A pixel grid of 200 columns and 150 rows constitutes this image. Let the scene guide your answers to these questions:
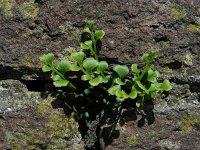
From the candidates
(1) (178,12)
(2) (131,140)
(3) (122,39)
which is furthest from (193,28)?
(2) (131,140)

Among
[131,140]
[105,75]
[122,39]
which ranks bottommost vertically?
[131,140]

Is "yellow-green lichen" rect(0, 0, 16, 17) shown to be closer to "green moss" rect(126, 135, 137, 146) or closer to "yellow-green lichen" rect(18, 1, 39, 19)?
"yellow-green lichen" rect(18, 1, 39, 19)

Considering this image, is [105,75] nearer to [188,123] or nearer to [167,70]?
[167,70]

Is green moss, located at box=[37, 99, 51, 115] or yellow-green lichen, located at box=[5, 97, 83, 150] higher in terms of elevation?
green moss, located at box=[37, 99, 51, 115]

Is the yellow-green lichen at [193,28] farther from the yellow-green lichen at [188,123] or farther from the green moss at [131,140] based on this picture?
the green moss at [131,140]

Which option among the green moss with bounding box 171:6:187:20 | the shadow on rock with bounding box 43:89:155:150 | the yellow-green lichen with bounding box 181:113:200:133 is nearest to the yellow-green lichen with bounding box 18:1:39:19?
the shadow on rock with bounding box 43:89:155:150

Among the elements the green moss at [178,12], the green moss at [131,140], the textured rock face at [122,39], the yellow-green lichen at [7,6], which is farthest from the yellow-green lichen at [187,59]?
the yellow-green lichen at [7,6]
